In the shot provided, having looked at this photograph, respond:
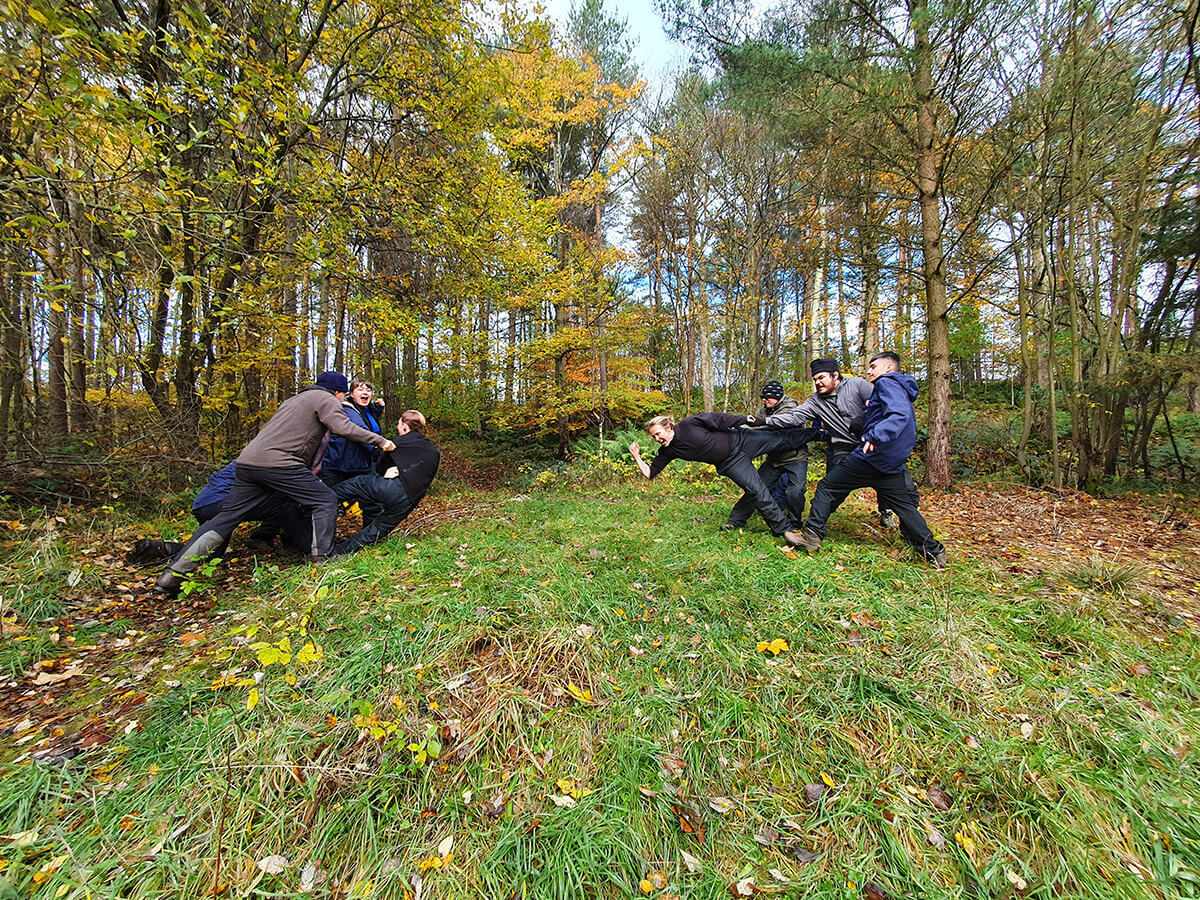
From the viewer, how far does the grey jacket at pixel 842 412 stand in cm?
441

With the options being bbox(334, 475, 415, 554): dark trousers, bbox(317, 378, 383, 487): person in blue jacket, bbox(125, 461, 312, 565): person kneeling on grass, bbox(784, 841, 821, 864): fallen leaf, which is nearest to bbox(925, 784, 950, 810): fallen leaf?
bbox(784, 841, 821, 864): fallen leaf

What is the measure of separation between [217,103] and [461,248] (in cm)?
366

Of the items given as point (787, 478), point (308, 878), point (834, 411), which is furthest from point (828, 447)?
point (308, 878)

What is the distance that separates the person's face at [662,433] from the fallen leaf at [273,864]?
388 centimetres

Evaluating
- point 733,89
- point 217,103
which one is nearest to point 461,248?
point 217,103

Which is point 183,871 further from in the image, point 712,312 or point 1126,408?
point 712,312

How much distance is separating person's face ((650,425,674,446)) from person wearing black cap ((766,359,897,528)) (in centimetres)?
107

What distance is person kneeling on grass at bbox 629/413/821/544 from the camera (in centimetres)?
471

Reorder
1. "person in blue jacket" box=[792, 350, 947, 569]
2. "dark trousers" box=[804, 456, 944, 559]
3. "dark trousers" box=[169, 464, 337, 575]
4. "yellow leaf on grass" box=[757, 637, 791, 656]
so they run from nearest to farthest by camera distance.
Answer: "yellow leaf on grass" box=[757, 637, 791, 656]
"dark trousers" box=[169, 464, 337, 575]
"person in blue jacket" box=[792, 350, 947, 569]
"dark trousers" box=[804, 456, 944, 559]

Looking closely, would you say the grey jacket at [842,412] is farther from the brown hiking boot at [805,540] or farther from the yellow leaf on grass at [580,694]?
the yellow leaf on grass at [580,694]

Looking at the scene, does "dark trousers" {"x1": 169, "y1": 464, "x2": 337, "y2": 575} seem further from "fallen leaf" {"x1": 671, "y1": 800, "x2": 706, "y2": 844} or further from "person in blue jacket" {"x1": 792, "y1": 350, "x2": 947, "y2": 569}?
"person in blue jacket" {"x1": 792, "y1": 350, "x2": 947, "y2": 569}

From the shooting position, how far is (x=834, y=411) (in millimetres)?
4488

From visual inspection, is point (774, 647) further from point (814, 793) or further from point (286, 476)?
point (286, 476)

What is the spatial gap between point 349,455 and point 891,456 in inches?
216
